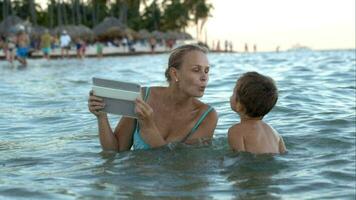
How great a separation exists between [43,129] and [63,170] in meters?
2.74

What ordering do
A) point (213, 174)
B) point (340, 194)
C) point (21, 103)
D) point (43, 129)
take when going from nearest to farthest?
point (340, 194)
point (213, 174)
point (43, 129)
point (21, 103)

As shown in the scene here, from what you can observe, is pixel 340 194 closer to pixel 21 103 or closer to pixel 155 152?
pixel 155 152

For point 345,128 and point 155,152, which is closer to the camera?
point 155,152

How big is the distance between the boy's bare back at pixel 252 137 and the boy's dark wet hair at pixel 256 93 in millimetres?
152

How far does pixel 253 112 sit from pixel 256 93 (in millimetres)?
197

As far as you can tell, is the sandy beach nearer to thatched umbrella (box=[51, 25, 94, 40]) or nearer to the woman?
thatched umbrella (box=[51, 25, 94, 40])

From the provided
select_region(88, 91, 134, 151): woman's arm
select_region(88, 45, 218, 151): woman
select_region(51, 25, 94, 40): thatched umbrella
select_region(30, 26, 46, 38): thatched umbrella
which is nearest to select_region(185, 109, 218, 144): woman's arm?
select_region(88, 45, 218, 151): woman

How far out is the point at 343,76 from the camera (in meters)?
15.3

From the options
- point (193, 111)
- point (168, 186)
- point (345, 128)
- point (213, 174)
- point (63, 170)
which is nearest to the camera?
point (168, 186)

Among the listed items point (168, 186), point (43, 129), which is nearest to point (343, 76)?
point (43, 129)

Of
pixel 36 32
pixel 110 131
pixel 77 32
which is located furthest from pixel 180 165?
pixel 77 32

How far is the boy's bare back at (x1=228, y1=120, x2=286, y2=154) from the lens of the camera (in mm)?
5000

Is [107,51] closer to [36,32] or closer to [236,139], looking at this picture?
[36,32]

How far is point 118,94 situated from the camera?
4.74 meters
